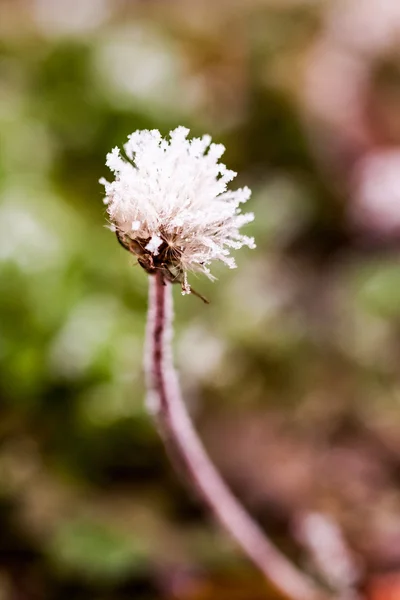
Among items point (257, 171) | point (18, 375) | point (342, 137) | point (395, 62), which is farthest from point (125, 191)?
point (395, 62)

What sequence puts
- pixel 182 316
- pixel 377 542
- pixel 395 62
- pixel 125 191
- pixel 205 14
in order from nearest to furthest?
pixel 125 191
pixel 377 542
pixel 182 316
pixel 395 62
pixel 205 14

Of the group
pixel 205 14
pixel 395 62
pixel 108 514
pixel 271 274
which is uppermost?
pixel 205 14

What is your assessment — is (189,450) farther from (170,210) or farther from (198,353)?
(198,353)

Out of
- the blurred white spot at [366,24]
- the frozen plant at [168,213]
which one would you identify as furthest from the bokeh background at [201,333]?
the frozen plant at [168,213]

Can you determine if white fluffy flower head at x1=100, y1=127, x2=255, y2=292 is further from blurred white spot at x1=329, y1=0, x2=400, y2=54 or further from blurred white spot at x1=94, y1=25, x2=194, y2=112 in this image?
blurred white spot at x1=329, y1=0, x2=400, y2=54

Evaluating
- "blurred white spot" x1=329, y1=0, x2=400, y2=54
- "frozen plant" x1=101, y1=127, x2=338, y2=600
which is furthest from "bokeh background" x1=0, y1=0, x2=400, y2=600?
"frozen plant" x1=101, y1=127, x2=338, y2=600

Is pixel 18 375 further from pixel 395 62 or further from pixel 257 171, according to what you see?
pixel 395 62

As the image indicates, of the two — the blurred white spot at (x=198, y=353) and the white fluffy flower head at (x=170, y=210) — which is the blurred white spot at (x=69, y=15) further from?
the white fluffy flower head at (x=170, y=210)
